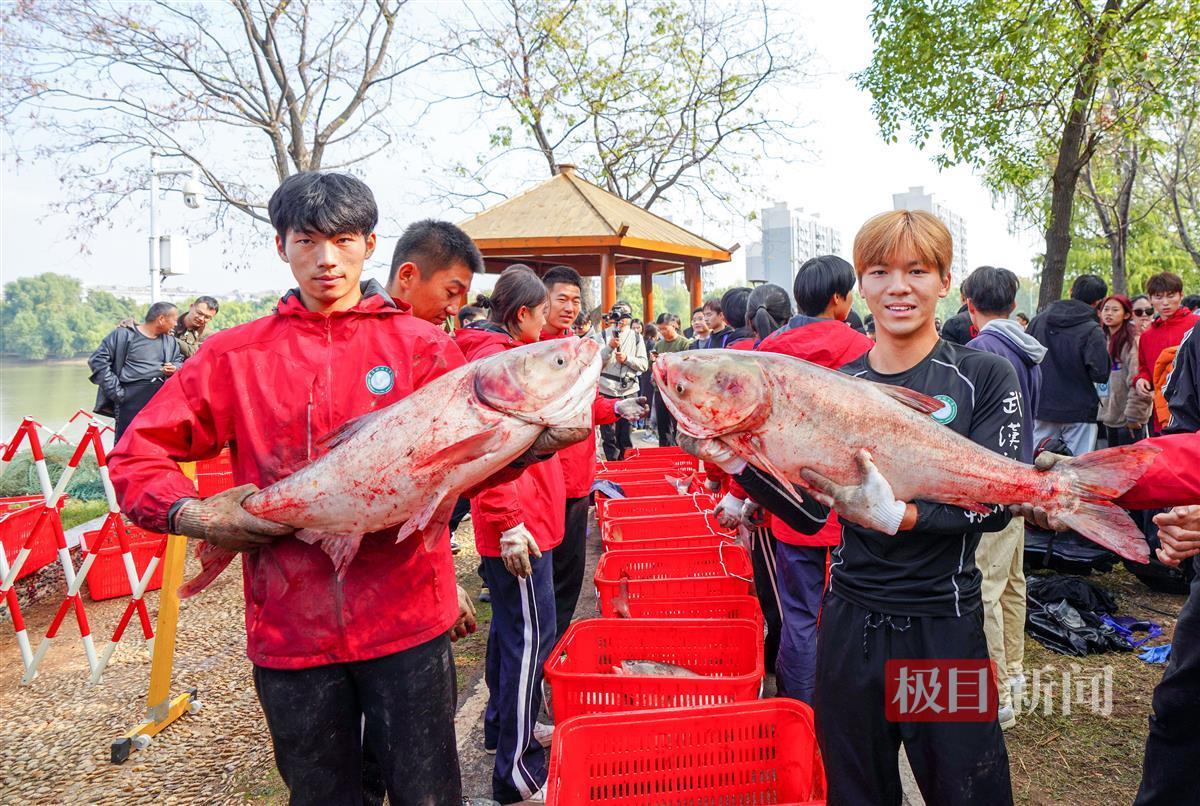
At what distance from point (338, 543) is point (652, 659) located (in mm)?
2026

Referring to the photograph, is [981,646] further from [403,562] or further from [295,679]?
[295,679]

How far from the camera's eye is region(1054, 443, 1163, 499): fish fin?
1.84m

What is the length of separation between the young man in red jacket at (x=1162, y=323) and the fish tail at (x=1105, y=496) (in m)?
5.88

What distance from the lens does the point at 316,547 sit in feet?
6.66

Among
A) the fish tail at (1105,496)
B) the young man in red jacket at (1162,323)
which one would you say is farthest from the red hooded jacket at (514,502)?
the young man in red jacket at (1162,323)

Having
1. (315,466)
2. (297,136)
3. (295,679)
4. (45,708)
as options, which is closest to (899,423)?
(315,466)

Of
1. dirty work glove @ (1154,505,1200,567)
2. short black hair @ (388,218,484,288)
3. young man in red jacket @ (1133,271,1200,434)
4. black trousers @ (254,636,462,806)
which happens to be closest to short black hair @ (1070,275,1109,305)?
young man in red jacket @ (1133,271,1200,434)

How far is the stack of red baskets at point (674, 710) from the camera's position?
2.57 metres

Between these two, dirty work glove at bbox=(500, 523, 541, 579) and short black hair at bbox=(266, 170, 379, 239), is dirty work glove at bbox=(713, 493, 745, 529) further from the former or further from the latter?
short black hair at bbox=(266, 170, 379, 239)

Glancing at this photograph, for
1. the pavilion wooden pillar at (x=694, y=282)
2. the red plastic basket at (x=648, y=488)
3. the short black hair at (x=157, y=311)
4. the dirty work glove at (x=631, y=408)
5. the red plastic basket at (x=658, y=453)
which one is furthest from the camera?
the pavilion wooden pillar at (x=694, y=282)

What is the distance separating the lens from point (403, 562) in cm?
209

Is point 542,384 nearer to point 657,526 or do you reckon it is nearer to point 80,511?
point 657,526

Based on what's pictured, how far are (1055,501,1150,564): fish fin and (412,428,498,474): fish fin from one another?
1.55m

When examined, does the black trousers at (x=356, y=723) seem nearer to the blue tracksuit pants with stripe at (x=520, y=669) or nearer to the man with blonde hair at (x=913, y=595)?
the blue tracksuit pants with stripe at (x=520, y=669)
